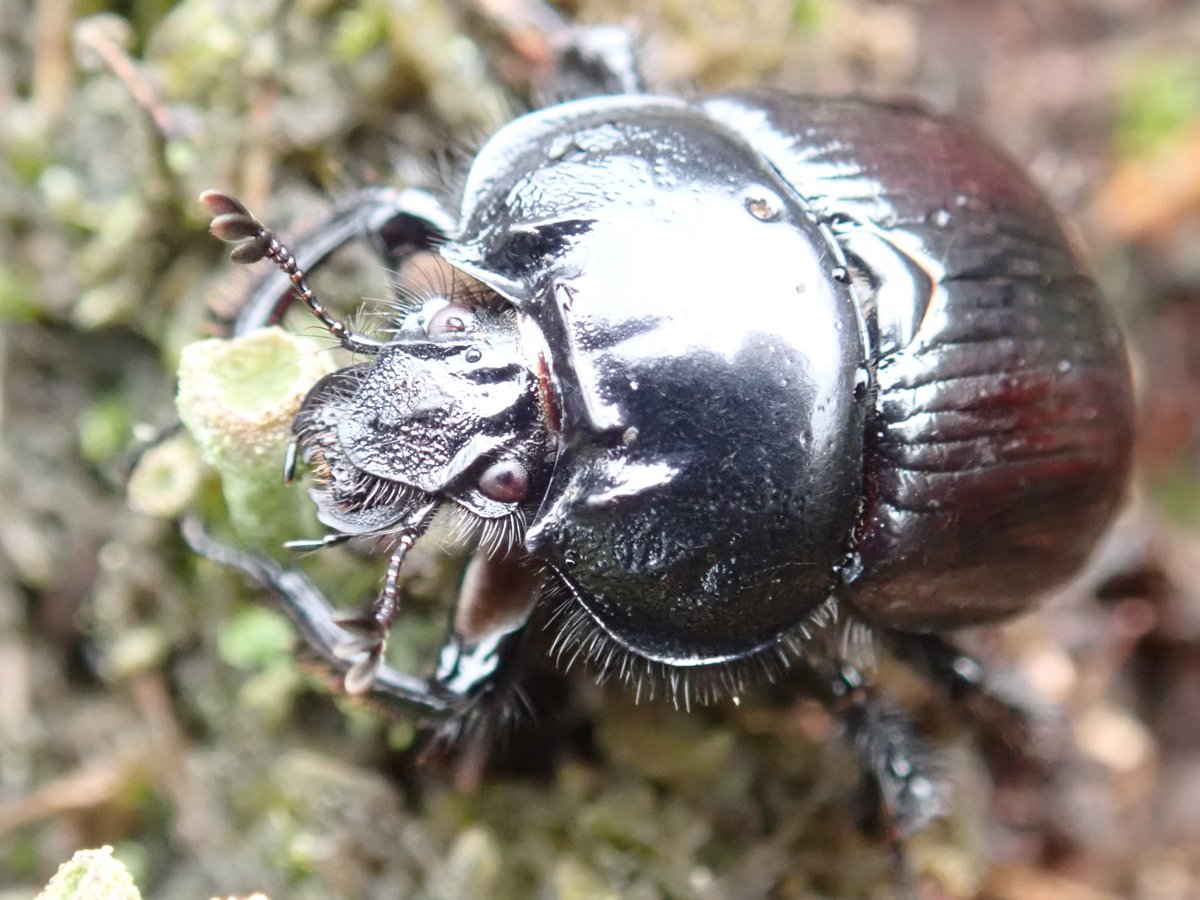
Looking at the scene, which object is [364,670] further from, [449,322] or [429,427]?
[449,322]

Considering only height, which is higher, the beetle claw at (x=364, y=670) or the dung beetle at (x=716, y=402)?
the dung beetle at (x=716, y=402)

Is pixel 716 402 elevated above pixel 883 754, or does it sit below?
above

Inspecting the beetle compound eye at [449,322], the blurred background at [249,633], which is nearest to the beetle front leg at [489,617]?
the blurred background at [249,633]

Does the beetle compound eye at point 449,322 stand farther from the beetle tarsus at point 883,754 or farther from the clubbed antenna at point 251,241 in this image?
the beetle tarsus at point 883,754

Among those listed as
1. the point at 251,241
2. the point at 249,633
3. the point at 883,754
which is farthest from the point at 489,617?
the point at 883,754

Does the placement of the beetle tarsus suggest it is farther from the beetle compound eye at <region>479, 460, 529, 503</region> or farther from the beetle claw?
the beetle claw
